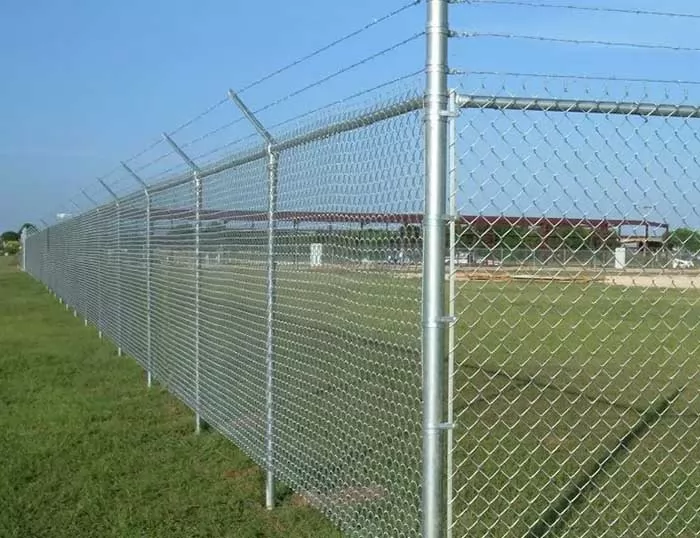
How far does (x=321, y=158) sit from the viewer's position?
470 centimetres

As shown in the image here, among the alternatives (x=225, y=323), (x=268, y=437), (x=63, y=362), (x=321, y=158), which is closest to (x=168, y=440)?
(x=225, y=323)

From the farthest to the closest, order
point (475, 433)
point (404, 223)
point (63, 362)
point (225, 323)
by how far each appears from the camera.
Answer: point (63, 362) → point (475, 433) → point (225, 323) → point (404, 223)

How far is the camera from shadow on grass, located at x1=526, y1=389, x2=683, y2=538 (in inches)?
197

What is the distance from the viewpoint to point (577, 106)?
3.57 m

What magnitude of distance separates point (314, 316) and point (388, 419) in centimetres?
94

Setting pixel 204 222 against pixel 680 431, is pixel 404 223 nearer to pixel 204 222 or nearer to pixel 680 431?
pixel 204 222

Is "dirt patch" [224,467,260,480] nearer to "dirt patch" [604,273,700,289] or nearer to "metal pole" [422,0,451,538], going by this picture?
"dirt patch" [604,273,700,289]

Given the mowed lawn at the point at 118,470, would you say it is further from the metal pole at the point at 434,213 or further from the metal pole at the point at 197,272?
the metal pole at the point at 434,213

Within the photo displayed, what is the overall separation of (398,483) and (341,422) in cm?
59

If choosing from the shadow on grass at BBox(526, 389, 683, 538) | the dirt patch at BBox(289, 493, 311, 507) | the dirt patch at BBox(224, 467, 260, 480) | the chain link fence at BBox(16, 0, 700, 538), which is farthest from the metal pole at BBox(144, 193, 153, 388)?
the shadow on grass at BBox(526, 389, 683, 538)

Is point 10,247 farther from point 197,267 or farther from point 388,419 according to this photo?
point 388,419

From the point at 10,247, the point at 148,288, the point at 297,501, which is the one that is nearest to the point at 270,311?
the point at 297,501

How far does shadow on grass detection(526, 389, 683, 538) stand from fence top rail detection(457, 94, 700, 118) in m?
2.20

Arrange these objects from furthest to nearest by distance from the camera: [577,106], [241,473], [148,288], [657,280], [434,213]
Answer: [148,288]
[241,473]
[657,280]
[577,106]
[434,213]
